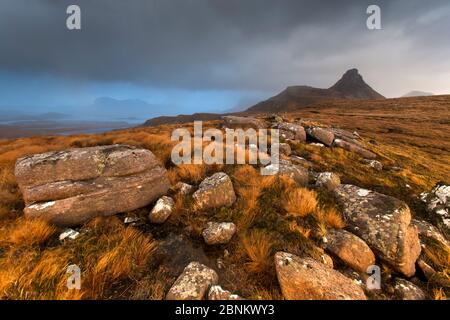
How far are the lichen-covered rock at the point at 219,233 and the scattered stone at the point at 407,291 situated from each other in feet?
10.2

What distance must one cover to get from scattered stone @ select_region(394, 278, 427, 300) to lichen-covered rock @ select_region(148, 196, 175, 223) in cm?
479

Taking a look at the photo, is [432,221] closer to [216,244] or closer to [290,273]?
[290,273]

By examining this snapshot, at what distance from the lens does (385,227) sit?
4547 millimetres

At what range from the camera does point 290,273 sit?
10.8ft

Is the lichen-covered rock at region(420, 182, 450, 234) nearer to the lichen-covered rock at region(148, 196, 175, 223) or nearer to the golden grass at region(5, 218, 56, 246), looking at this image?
the lichen-covered rock at region(148, 196, 175, 223)

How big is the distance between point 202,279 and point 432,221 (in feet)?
24.7

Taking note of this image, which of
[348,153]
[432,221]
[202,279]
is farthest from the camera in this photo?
[348,153]

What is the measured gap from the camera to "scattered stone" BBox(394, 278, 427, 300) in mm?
3422

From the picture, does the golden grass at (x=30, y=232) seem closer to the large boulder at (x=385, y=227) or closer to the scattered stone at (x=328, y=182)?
the large boulder at (x=385, y=227)

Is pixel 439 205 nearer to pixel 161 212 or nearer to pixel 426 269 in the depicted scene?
pixel 426 269

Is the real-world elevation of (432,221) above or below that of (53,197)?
below

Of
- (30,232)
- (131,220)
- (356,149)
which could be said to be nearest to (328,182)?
(131,220)
